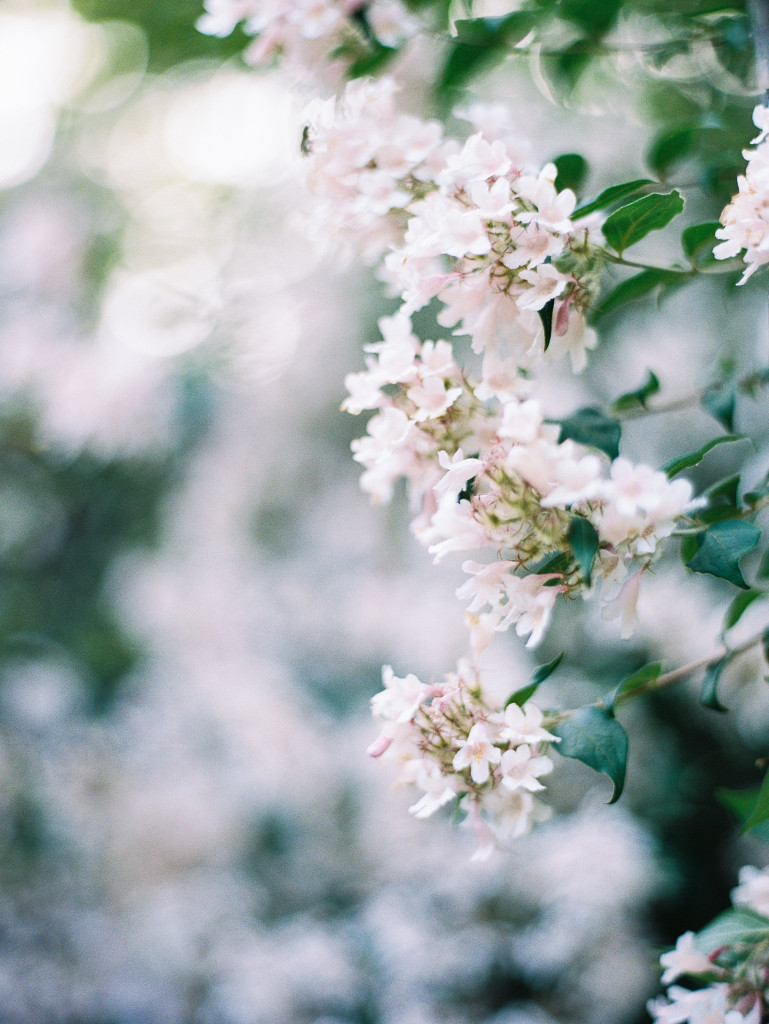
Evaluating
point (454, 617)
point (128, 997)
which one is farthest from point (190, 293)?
point (128, 997)

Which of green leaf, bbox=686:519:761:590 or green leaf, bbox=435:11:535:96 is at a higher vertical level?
green leaf, bbox=435:11:535:96

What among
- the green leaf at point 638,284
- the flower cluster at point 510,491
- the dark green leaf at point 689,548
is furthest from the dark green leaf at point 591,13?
the dark green leaf at point 689,548

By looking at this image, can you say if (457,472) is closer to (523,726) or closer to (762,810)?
(523,726)

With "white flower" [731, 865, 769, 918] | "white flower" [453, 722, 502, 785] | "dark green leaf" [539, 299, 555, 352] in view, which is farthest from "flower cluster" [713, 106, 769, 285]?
"white flower" [731, 865, 769, 918]

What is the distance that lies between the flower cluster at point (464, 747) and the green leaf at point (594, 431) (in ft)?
0.60

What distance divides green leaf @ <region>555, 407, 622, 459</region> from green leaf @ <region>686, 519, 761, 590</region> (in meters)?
0.09

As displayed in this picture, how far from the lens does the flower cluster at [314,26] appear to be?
65 cm

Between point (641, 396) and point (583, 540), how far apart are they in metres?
0.27

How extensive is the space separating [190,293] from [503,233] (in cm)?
171

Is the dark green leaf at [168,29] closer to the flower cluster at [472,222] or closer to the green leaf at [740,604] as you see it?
the flower cluster at [472,222]

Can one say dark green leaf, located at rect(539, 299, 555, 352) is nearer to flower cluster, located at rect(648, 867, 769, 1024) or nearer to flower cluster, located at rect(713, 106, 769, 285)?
flower cluster, located at rect(713, 106, 769, 285)

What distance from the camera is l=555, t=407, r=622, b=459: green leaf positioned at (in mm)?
523

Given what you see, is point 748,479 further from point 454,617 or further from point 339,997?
point 339,997

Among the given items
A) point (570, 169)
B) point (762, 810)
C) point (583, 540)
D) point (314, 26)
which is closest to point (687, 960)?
point (762, 810)
